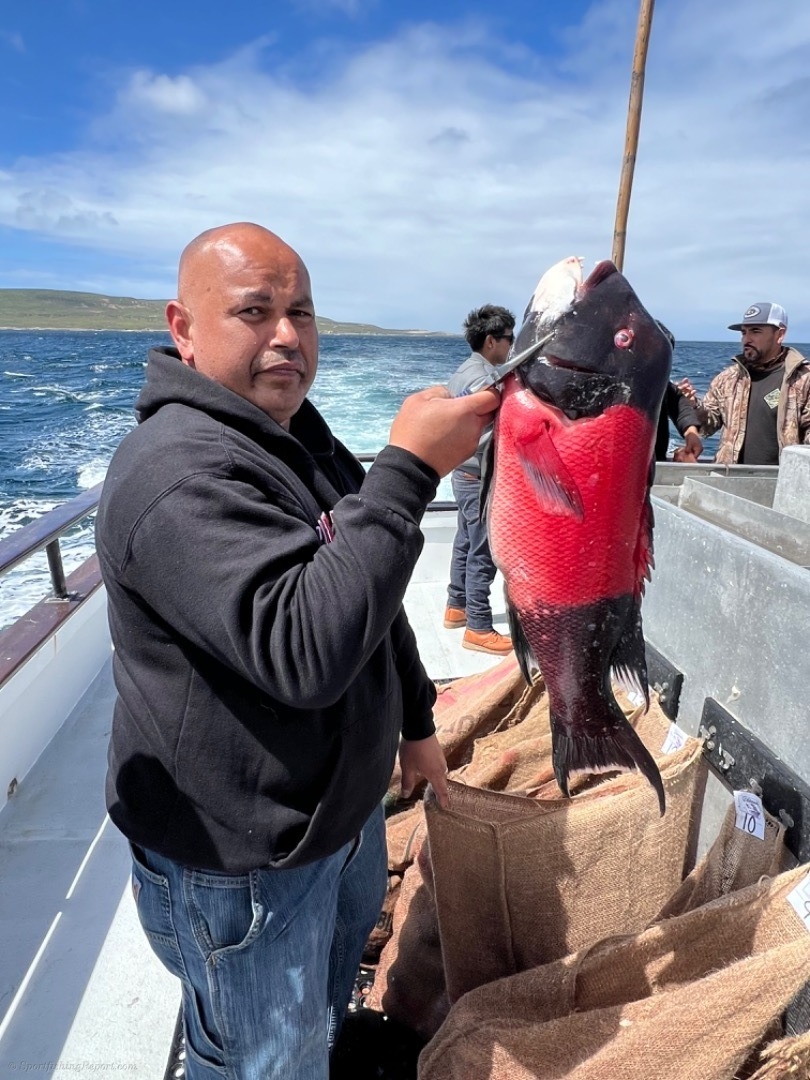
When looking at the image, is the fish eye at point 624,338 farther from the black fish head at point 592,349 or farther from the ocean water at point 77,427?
the ocean water at point 77,427

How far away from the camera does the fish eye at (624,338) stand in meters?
1.42

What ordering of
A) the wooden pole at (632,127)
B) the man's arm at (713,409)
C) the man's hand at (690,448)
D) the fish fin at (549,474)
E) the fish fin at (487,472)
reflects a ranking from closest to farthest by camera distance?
the fish fin at (549,474) < the fish fin at (487,472) < the wooden pole at (632,127) < the man's hand at (690,448) < the man's arm at (713,409)

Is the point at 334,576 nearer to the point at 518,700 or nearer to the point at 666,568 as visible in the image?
the point at 666,568

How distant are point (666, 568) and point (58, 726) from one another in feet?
10.1

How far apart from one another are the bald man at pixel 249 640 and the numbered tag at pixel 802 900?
879 millimetres

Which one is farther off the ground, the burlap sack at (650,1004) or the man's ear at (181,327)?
the man's ear at (181,327)

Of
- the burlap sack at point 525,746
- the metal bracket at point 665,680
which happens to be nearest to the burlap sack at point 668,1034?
the burlap sack at point 525,746

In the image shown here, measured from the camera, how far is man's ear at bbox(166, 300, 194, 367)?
1475 mm

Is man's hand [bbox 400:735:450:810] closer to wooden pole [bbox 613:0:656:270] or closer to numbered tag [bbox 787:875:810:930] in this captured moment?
numbered tag [bbox 787:875:810:930]

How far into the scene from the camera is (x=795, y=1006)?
1690 mm

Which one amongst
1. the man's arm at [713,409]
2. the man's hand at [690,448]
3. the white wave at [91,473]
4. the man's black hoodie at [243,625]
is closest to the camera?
the man's black hoodie at [243,625]

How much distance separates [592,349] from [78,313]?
146 metres

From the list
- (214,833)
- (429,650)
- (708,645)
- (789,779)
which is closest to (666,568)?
(708,645)

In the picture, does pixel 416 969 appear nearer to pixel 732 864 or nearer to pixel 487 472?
pixel 732 864
